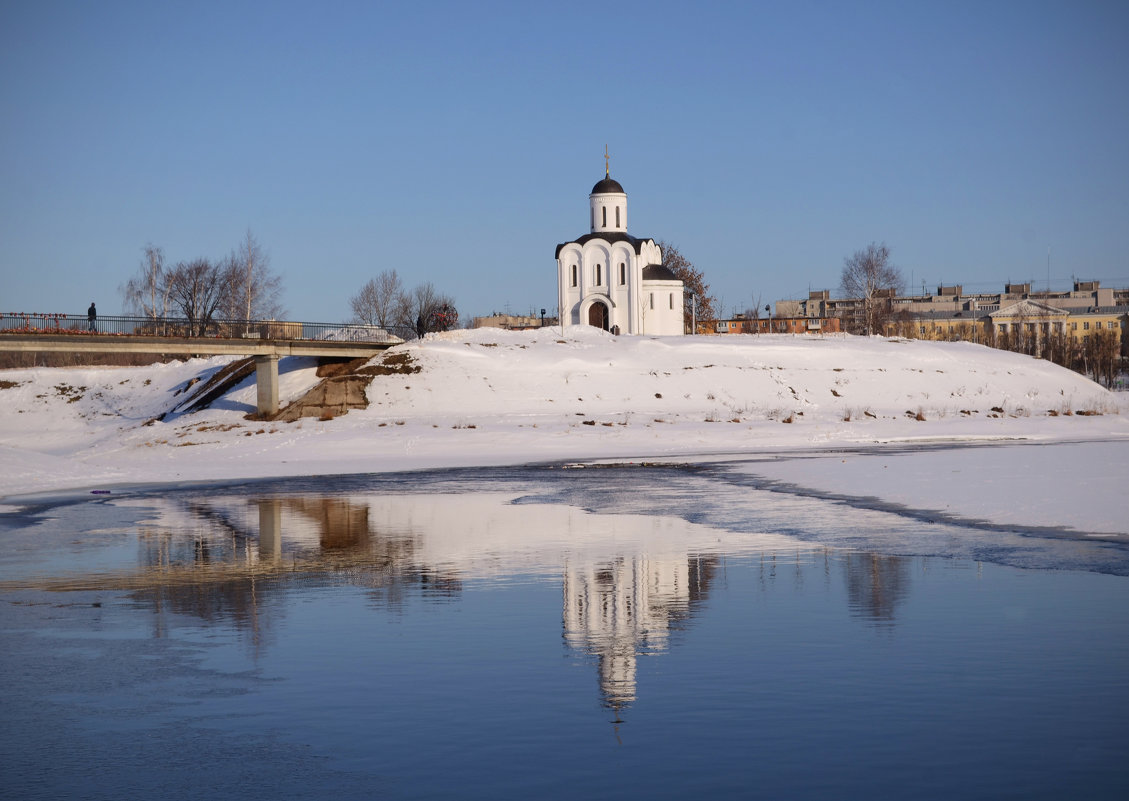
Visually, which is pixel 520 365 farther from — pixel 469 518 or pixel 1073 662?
pixel 1073 662

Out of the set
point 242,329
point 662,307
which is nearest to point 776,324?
point 662,307

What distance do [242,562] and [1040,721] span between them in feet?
37.8

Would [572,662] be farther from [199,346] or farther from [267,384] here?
[267,384]

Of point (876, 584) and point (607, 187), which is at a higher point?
point (607, 187)

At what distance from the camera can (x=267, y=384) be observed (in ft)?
189

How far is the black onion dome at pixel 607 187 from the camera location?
9512 centimetres

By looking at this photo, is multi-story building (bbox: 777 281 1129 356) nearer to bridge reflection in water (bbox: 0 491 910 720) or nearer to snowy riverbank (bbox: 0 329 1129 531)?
snowy riverbank (bbox: 0 329 1129 531)

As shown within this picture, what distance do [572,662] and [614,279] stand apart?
82.2 meters

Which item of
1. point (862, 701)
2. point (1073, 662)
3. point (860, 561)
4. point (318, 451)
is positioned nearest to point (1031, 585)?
point (860, 561)

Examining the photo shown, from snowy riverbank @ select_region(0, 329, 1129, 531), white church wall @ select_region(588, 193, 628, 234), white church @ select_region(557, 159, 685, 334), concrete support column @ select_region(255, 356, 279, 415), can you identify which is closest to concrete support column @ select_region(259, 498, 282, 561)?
Result: snowy riverbank @ select_region(0, 329, 1129, 531)

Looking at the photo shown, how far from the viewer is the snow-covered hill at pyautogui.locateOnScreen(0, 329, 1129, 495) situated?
4318cm

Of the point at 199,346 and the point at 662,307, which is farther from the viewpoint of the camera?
the point at 662,307

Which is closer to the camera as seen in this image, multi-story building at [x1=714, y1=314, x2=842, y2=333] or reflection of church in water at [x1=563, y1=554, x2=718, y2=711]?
reflection of church in water at [x1=563, y1=554, x2=718, y2=711]

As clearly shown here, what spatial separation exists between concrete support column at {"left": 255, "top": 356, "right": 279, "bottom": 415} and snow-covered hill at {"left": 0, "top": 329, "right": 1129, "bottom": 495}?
158cm
